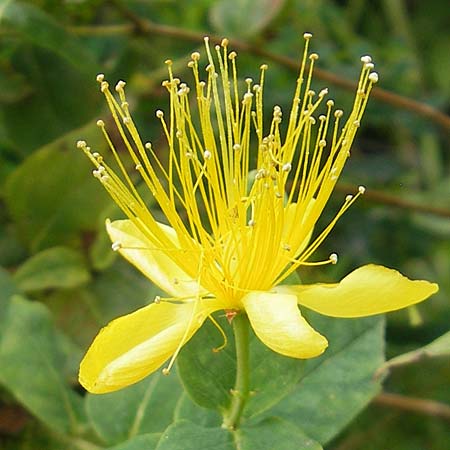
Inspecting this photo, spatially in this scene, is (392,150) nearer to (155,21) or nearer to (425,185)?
(425,185)

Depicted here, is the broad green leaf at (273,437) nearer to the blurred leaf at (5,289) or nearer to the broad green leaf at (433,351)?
the broad green leaf at (433,351)

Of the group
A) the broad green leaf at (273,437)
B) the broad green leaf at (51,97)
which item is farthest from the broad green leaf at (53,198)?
the broad green leaf at (273,437)

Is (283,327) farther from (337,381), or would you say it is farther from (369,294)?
(337,381)

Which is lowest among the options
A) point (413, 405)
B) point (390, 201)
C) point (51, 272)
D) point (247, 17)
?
point (413, 405)

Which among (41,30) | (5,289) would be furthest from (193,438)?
(41,30)

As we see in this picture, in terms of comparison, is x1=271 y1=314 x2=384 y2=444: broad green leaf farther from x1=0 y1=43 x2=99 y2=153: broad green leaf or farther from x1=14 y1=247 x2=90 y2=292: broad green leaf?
x1=0 y1=43 x2=99 y2=153: broad green leaf

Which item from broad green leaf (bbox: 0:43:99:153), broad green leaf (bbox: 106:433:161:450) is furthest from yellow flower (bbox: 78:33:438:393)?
broad green leaf (bbox: 0:43:99:153)
